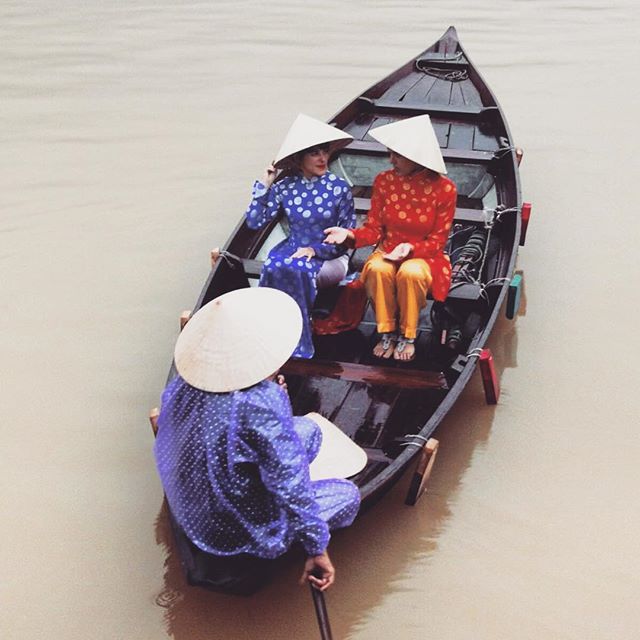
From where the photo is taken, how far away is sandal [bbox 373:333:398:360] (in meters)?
4.11

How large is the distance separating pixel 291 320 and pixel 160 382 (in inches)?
76.9

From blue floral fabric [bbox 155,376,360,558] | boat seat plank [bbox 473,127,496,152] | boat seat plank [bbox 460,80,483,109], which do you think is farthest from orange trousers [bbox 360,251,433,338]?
boat seat plank [bbox 460,80,483,109]

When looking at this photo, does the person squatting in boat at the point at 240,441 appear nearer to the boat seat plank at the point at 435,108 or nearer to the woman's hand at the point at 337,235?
the woman's hand at the point at 337,235

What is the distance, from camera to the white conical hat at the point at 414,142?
378 cm

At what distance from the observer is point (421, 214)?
12.9 feet

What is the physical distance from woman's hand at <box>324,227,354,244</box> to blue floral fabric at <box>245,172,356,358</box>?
0.08m

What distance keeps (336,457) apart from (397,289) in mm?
890

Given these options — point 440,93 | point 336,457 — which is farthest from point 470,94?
point 336,457

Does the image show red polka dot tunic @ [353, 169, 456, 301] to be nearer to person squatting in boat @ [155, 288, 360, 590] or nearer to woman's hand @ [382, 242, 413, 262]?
woman's hand @ [382, 242, 413, 262]

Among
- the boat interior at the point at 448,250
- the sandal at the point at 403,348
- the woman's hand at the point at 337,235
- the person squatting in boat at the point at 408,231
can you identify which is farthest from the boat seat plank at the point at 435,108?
the sandal at the point at 403,348

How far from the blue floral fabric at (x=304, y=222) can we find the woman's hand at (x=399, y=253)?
274 millimetres

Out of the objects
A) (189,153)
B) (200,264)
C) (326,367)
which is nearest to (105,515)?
(326,367)

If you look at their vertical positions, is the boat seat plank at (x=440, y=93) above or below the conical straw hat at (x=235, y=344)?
above

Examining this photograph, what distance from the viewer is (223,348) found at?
2582mm
